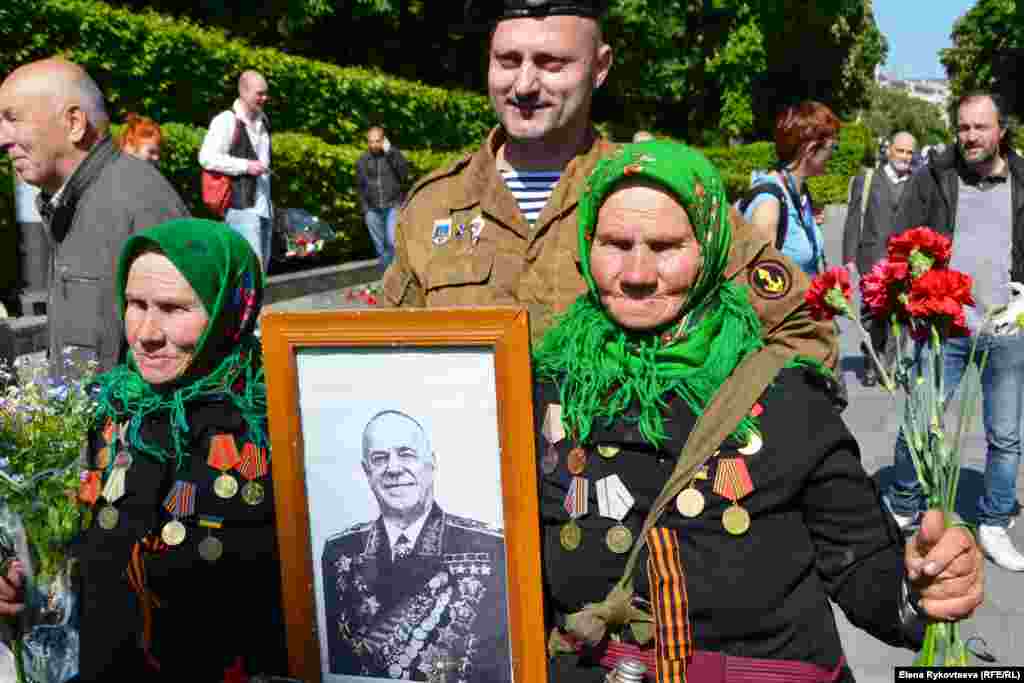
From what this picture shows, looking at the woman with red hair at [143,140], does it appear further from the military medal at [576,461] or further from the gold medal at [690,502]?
the gold medal at [690,502]

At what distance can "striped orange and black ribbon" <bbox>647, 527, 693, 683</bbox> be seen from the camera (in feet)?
6.89

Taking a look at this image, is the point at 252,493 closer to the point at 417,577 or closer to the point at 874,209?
the point at 417,577

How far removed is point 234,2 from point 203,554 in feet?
70.2

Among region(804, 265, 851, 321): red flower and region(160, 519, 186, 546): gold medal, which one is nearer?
region(804, 265, 851, 321): red flower

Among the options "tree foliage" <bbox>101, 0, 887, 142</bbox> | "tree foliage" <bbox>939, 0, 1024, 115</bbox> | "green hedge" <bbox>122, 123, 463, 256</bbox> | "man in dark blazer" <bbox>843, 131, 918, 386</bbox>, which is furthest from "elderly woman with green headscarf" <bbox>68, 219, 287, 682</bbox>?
"tree foliage" <bbox>939, 0, 1024, 115</bbox>

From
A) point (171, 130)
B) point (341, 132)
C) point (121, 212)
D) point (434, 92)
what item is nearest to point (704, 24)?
point (434, 92)

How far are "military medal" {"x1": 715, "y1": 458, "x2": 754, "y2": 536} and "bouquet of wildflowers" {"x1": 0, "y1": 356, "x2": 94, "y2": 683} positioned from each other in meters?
1.34

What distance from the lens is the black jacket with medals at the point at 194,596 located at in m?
2.41

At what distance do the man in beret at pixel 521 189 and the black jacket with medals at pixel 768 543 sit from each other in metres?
0.68

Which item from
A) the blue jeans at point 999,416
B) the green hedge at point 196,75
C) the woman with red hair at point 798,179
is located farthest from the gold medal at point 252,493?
the green hedge at point 196,75

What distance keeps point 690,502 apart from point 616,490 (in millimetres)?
154

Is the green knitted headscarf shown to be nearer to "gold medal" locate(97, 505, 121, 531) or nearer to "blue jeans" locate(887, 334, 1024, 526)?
"gold medal" locate(97, 505, 121, 531)

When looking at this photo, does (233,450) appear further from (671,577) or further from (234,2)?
(234,2)

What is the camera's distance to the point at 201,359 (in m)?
2.55
